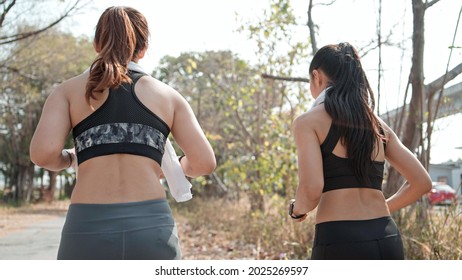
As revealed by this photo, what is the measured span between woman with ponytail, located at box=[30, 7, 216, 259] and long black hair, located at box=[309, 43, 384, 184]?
606 millimetres

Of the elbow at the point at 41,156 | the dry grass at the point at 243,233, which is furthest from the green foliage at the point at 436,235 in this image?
the elbow at the point at 41,156

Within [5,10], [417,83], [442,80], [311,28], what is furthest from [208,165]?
[5,10]

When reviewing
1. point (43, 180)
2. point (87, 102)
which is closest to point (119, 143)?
point (87, 102)

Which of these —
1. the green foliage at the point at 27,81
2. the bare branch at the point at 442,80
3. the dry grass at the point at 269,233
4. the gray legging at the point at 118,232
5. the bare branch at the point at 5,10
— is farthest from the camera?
the green foliage at the point at 27,81

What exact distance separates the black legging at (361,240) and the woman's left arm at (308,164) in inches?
5.4

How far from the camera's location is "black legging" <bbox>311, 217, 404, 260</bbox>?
7.79 ft

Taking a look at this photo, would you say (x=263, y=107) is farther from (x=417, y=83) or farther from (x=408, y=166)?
(x=408, y=166)

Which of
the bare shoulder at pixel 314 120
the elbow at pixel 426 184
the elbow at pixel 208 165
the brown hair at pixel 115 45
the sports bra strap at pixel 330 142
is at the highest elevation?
the brown hair at pixel 115 45

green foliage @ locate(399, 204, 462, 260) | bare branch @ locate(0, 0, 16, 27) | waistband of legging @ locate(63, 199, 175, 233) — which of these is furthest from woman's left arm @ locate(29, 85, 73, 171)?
bare branch @ locate(0, 0, 16, 27)

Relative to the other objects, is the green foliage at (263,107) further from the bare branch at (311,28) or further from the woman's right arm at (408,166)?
the woman's right arm at (408,166)

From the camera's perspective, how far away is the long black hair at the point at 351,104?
2400 millimetres

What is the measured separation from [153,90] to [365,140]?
86cm

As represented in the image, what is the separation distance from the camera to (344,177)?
94.5 inches
